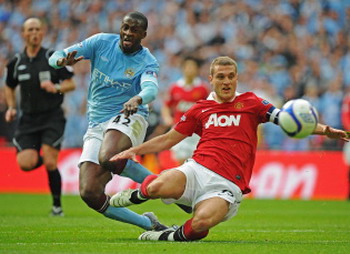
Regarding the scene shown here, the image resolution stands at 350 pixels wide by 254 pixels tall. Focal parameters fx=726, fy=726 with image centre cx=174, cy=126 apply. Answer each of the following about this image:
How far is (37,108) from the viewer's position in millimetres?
11430

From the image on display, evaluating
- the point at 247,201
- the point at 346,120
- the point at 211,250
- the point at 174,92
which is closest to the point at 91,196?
the point at 211,250

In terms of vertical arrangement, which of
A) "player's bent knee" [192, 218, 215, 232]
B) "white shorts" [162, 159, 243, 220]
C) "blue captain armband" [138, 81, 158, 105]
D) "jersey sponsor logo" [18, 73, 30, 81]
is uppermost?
"jersey sponsor logo" [18, 73, 30, 81]

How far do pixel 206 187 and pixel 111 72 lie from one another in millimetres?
2056

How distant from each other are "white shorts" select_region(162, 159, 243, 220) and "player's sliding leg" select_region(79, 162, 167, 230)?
0.95 m

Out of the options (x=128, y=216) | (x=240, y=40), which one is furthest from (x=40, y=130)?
(x=240, y=40)

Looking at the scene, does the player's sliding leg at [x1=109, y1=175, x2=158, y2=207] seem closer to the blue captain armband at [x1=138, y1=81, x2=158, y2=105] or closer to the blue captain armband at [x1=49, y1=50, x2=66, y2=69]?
the blue captain armband at [x1=138, y1=81, x2=158, y2=105]

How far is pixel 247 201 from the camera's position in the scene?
16.2m

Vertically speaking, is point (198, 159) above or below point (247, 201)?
above

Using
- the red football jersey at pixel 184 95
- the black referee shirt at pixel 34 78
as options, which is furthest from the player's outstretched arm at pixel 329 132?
the red football jersey at pixel 184 95

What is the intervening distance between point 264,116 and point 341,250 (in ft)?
5.17

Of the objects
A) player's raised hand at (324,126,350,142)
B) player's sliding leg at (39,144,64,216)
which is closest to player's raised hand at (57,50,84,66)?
player's raised hand at (324,126,350,142)

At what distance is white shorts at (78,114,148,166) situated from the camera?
26.8 ft

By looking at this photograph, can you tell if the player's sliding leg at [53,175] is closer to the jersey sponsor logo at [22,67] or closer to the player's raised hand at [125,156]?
the jersey sponsor logo at [22,67]

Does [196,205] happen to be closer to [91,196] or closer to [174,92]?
[91,196]
